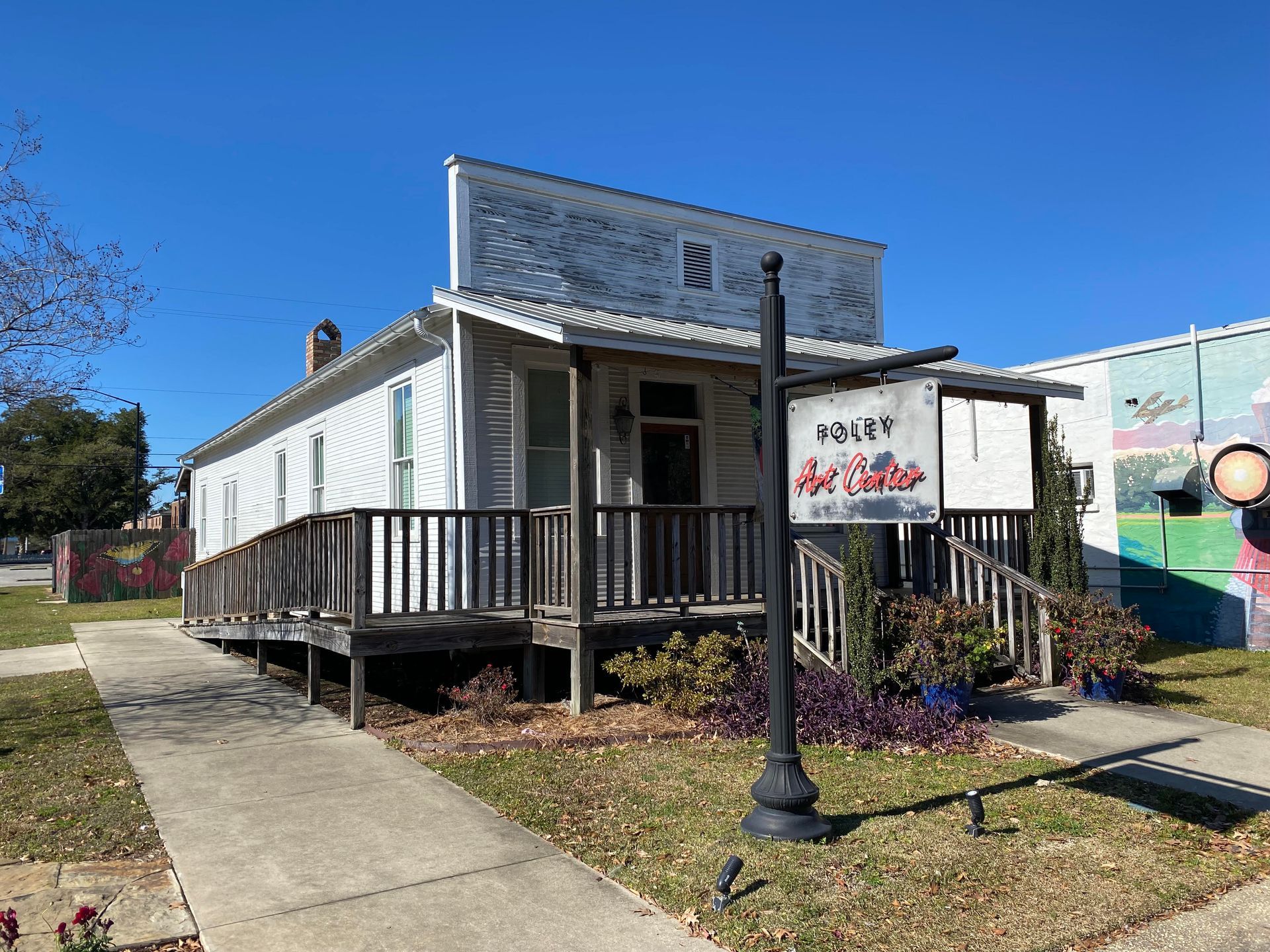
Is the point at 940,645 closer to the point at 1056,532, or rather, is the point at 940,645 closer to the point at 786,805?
the point at 786,805

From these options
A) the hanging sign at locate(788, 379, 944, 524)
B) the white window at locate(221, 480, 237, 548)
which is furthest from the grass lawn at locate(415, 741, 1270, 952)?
the white window at locate(221, 480, 237, 548)

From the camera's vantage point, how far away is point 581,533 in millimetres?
8281

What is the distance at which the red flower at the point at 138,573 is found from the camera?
27.4 m

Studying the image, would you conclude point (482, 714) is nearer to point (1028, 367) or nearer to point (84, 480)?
point (1028, 367)

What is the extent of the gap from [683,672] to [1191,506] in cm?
942

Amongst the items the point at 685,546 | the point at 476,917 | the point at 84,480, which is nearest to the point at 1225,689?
the point at 685,546

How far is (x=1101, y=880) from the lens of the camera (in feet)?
14.6

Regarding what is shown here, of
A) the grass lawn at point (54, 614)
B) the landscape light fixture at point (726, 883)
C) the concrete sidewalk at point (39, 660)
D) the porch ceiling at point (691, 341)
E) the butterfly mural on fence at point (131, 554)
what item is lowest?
the grass lawn at point (54, 614)

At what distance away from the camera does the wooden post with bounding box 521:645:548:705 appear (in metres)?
9.16

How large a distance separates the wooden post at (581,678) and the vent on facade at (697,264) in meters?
6.03

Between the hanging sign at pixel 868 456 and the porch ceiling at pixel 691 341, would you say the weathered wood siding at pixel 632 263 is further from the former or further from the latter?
the hanging sign at pixel 868 456

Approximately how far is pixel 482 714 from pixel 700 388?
5112mm

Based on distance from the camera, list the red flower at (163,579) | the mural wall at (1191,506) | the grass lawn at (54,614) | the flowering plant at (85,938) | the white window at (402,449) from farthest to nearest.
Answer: the red flower at (163,579) → the grass lawn at (54,614) → the mural wall at (1191,506) → the white window at (402,449) → the flowering plant at (85,938)

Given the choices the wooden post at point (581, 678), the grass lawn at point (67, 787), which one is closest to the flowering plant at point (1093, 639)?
the wooden post at point (581, 678)
